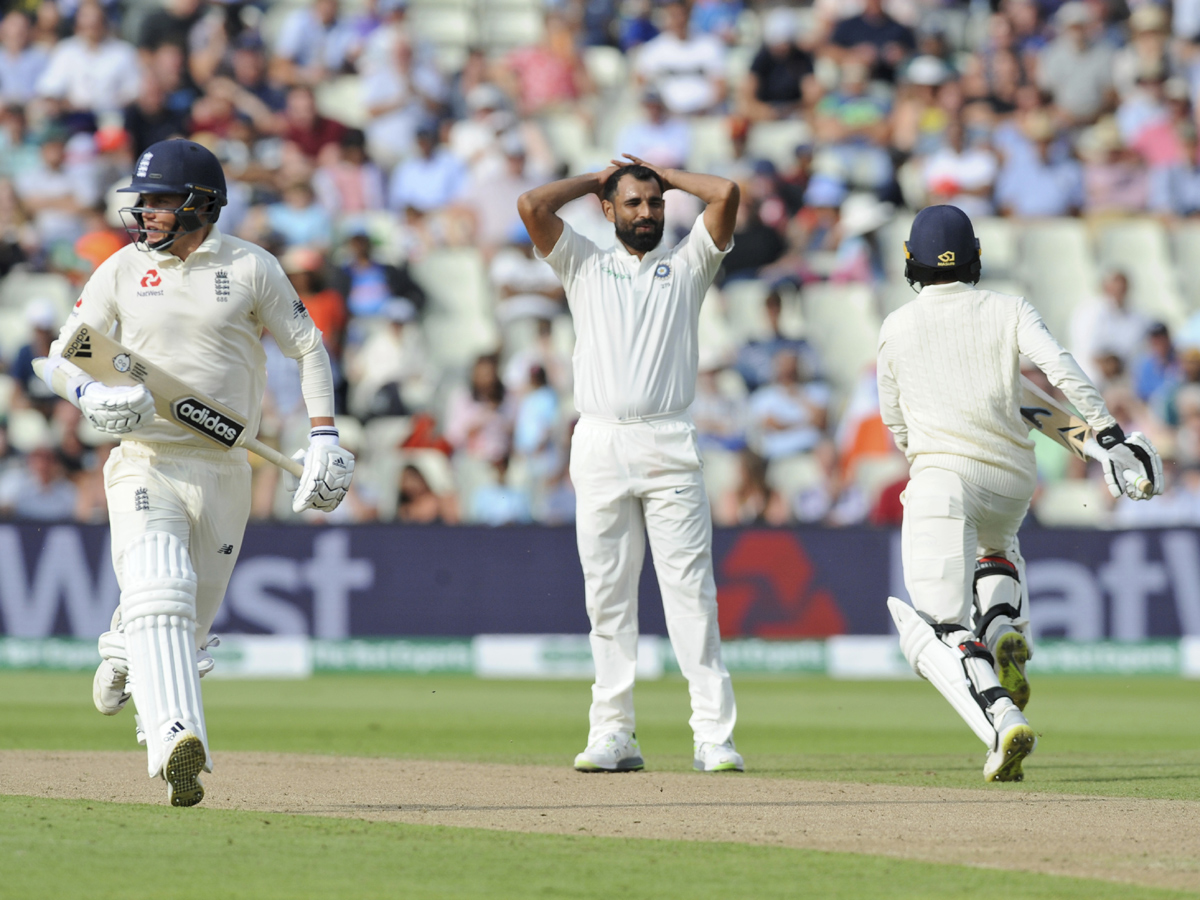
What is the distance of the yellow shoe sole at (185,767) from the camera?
471cm

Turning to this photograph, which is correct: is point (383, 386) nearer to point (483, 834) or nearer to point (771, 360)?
point (771, 360)

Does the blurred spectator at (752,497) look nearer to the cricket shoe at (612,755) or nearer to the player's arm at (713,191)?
the cricket shoe at (612,755)

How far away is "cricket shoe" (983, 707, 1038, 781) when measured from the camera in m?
5.54

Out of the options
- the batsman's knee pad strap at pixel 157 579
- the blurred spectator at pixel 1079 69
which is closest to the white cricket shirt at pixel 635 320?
the batsman's knee pad strap at pixel 157 579

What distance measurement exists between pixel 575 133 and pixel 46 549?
6.28 metres

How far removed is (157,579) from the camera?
494cm

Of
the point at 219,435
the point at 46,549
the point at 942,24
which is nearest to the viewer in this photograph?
the point at 219,435

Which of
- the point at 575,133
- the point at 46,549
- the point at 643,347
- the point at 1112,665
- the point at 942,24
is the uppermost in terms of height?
the point at 942,24

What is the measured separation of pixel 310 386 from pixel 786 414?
782cm

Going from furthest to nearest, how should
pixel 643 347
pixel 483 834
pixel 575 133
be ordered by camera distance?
pixel 575 133, pixel 643 347, pixel 483 834

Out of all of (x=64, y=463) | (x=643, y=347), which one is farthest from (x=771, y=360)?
(x=643, y=347)

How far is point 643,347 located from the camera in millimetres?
6262

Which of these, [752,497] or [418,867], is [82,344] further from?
[752,497]

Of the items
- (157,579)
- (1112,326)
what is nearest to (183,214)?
(157,579)
